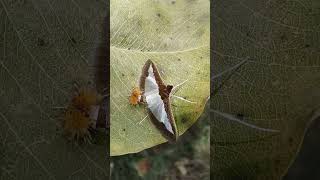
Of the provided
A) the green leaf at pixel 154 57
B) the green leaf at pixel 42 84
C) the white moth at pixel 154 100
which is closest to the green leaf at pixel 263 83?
the green leaf at pixel 154 57

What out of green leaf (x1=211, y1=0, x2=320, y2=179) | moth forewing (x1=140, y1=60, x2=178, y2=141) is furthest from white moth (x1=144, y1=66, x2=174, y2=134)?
green leaf (x1=211, y1=0, x2=320, y2=179)

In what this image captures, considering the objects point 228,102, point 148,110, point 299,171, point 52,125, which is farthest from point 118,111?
point 299,171

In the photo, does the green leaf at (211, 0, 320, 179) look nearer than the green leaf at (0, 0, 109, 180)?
Yes

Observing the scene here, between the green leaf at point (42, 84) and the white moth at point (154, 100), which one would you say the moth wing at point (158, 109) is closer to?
the white moth at point (154, 100)

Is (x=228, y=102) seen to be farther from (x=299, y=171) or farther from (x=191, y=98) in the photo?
(x=299, y=171)

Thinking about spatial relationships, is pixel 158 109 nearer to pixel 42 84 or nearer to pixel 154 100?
pixel 154 100

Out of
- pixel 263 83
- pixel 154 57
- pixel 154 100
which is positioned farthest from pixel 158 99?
pixel 263 83

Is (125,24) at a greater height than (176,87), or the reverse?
(125,24)

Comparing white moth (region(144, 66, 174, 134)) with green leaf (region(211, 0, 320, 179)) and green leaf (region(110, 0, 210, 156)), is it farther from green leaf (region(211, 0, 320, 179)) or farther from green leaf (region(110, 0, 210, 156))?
green leaf (region(211, 0, 320, 179))
